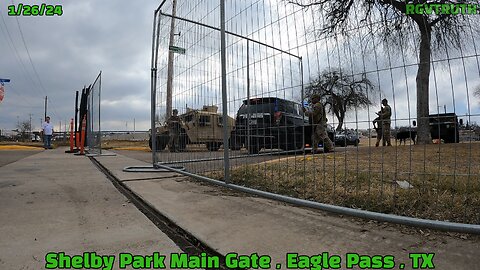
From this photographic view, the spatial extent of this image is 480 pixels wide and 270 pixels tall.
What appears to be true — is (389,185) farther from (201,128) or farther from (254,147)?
(201,128)

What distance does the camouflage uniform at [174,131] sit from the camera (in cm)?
627

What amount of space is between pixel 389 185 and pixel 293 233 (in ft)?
5.56

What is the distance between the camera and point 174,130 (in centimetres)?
634

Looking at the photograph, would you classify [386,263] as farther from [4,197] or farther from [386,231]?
[4,197]

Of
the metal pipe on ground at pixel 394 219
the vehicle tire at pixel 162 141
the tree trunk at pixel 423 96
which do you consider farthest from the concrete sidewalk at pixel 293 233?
the vehicle tire at pixel 162 141

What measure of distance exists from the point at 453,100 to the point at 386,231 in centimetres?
123

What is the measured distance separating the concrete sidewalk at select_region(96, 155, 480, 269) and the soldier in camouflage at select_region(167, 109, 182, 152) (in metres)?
2.91

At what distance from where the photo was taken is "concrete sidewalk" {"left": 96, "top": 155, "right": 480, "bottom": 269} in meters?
1.99

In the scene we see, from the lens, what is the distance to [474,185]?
10.3 ft

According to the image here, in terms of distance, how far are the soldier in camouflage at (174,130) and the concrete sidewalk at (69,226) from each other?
2226 millimetres

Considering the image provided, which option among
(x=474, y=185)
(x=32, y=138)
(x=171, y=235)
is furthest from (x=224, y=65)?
(x=32, y=138)

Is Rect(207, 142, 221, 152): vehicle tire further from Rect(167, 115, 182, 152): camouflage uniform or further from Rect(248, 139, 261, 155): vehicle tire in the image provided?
Rect(248, 139, 261, 155): vehicle tire

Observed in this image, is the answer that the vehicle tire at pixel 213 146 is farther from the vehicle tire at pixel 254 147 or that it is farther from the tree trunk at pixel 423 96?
the tree trunk at pixel 423 96

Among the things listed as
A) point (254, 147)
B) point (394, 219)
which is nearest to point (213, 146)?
point (254, 147)
